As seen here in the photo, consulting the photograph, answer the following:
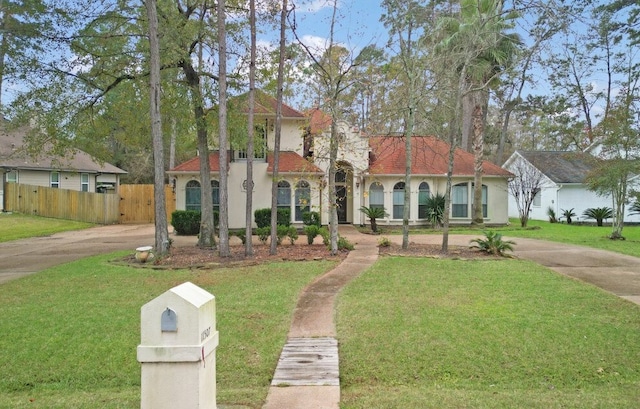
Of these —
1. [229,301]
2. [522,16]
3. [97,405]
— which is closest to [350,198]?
[522,16]

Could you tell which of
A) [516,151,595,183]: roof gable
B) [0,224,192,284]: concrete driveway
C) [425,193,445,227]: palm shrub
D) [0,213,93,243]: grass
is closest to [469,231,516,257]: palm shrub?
[425,193,445,227]: palm shrub

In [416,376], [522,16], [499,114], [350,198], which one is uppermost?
[499,114]

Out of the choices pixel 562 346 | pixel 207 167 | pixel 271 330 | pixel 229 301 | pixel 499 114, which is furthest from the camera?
pixel 499 114

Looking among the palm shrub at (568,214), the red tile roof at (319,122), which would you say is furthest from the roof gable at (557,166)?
the red tile roof at (319,122)

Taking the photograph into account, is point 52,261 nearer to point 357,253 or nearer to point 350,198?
point 357,253

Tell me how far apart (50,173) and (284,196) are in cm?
1711

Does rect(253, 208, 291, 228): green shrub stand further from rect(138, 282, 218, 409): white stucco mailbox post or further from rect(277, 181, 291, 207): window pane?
rect(138, 282, 218, 409): white stucco mailbox post

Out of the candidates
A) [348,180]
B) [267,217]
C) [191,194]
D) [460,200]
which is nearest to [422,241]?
[267,217]

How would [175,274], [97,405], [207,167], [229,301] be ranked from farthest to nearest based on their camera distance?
[207,167] → [175,274] → [229,301] → [97,405]

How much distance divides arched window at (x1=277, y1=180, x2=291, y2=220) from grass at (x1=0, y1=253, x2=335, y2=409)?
10296mm

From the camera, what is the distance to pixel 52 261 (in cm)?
1278

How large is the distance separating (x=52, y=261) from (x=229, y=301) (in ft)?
25.7

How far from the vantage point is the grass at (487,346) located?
174 inches

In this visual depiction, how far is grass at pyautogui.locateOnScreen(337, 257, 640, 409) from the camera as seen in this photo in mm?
4430
